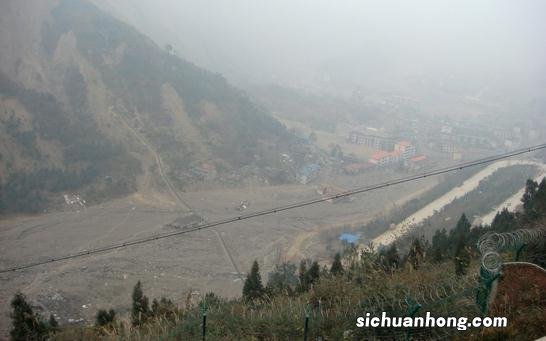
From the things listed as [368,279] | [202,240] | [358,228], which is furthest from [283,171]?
[368,279]

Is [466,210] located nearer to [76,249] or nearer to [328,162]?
[328,162]

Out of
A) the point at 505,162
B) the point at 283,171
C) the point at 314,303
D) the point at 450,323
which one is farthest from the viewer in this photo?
the point at 505,162

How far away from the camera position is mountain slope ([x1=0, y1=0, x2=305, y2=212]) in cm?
2053

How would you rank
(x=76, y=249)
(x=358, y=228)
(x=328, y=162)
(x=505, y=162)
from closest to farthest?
1. (x=76, y=249)
2. (x=358, y=228)
3. (x=328, y=162)
4. (x=505, y=162)

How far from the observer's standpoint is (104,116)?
24328mm

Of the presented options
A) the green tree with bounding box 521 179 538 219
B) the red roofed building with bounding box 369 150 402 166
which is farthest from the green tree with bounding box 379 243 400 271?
the red roofed building with bounding box 369 150 402 166

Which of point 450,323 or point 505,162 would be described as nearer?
point 450,323

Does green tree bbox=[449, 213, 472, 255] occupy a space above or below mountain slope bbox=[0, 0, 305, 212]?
below

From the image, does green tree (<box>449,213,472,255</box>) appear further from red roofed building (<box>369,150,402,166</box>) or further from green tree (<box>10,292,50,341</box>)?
red roofed building (<box>369,150,402,166</box>)

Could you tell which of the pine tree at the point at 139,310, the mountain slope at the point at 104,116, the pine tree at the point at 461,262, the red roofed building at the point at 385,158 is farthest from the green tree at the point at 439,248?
the red roofed building at the point at 385,158

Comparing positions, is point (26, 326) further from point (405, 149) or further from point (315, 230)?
point (405, 149)

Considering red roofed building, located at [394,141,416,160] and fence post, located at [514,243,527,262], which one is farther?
red roofed building, located at [394,141,416,160]

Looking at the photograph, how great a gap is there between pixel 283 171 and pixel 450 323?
2049cm

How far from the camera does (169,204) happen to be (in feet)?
65.8
